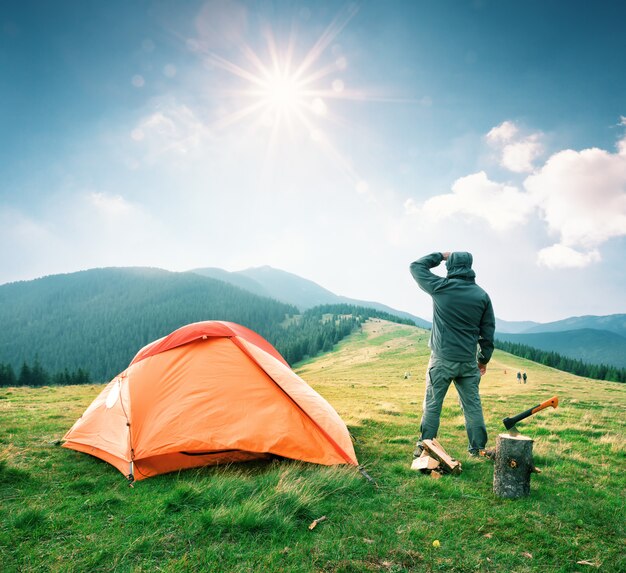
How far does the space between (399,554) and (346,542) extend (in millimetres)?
556

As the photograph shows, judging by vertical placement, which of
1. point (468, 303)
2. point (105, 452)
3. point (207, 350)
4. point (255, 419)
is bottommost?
point (105, 452)

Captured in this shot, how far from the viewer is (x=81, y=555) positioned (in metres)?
3.50

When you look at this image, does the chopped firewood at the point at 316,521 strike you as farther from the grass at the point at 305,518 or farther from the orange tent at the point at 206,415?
the orange tent at the point at 206,415

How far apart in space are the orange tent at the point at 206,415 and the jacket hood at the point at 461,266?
138 inches

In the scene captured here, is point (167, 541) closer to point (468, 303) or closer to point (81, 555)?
point (81, 555)

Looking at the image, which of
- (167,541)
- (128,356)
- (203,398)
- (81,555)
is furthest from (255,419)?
(128,356)

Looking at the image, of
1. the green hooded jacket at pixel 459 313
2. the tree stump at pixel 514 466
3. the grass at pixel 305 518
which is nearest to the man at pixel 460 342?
the green hooded jacket at pixel 459 313

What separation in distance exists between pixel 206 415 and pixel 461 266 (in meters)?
5.29

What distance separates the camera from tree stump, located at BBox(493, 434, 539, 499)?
4.73 m

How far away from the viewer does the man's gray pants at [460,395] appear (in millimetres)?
6209

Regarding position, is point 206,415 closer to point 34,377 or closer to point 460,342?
point 460,342

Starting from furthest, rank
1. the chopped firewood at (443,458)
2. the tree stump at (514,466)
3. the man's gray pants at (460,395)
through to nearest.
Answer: the man's gray pants at (460,395) < the chopped firewood at (443,458) < the tree stump at (514,466)

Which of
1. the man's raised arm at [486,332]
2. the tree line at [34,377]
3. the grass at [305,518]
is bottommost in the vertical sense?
the tree line at [34,377]

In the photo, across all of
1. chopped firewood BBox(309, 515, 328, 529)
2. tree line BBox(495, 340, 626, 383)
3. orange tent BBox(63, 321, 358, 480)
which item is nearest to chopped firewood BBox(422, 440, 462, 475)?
orange tent BBox(63, 321, 358, 480)
